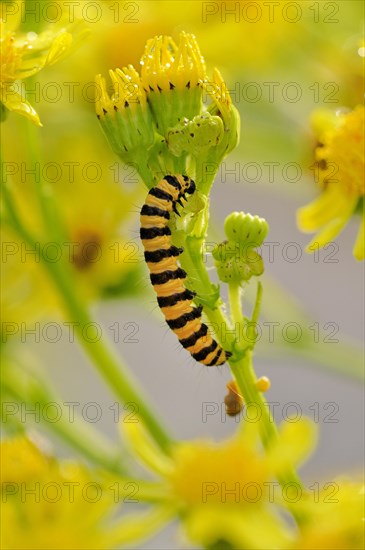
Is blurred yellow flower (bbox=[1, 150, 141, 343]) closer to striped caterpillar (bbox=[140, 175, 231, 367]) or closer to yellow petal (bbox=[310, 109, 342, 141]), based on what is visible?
yellow petal (bbox=[310, 109, 342, 141])

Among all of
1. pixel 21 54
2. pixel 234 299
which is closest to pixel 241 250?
pixel 234 299

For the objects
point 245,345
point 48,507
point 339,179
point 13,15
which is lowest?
point 48,507

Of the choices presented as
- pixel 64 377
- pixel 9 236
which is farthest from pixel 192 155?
pixel 64 377

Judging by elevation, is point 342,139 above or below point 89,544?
above

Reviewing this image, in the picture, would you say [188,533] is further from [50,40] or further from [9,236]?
Answer: [9,236]

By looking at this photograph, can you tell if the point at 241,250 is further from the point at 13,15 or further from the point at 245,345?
the point at 13,15

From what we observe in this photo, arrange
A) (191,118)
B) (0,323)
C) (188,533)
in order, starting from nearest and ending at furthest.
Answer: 1. (188,533)
2. (191,118)
3. (0,323)
